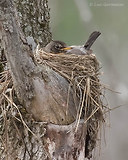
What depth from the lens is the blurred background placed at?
927cm

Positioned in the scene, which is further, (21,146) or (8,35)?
(21,146)

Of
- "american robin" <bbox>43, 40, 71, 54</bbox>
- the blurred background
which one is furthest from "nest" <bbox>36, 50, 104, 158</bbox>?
the blurred background

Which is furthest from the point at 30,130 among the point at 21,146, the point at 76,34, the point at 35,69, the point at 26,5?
the point at 76,34

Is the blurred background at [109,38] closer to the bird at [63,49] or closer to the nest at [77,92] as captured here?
the bird at [63,49]

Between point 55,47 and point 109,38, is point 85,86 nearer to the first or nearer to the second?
point 55,47

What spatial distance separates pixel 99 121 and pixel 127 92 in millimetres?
4630

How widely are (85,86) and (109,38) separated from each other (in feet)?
21.3

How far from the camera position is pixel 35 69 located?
3.98m

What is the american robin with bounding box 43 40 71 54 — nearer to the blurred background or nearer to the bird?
the bird

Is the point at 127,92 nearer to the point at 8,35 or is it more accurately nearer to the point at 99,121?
the point at 99,121

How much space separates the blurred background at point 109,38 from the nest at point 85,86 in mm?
4558

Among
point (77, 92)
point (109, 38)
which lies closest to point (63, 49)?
point (77, 92)

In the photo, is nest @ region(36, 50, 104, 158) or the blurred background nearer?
nest @ region(36, 50, 104, 158)

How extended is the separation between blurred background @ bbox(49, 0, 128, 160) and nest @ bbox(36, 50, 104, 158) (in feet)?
15.0
